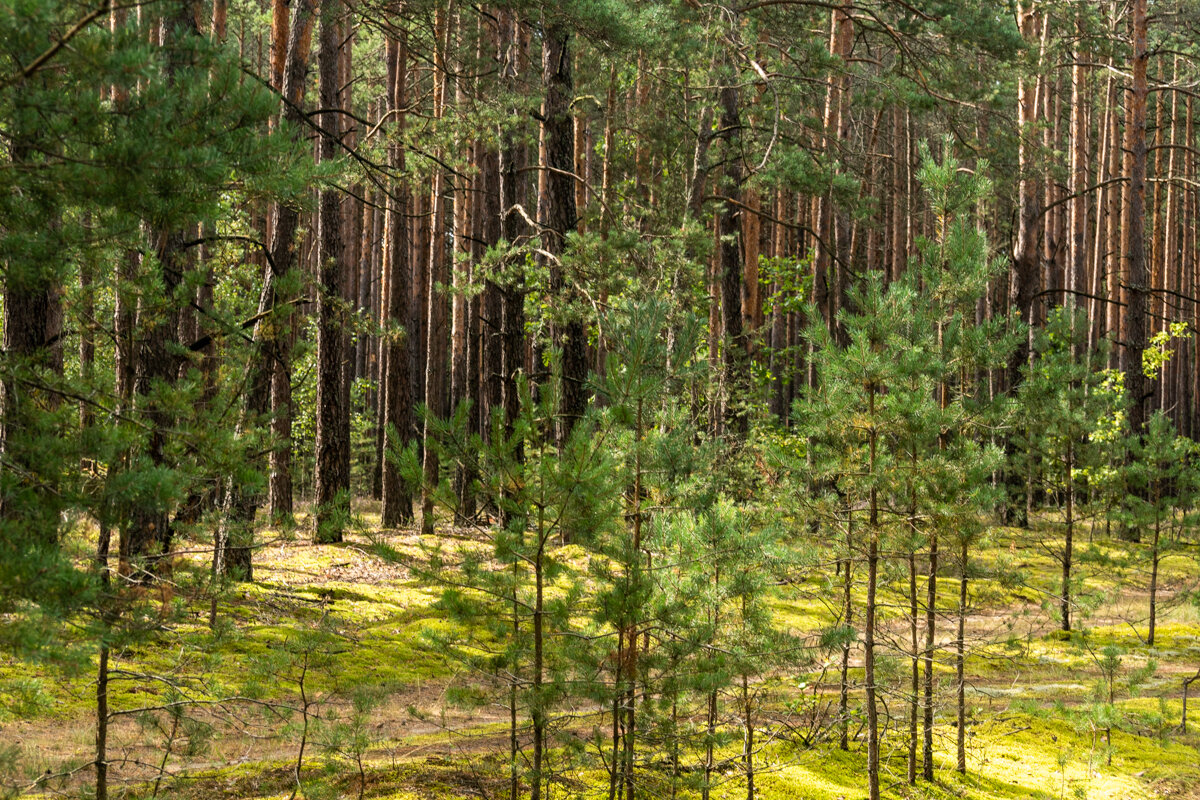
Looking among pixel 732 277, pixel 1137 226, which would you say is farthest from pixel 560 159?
pixel 1137 226

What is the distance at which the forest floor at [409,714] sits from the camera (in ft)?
17.3

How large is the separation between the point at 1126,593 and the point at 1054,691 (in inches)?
320

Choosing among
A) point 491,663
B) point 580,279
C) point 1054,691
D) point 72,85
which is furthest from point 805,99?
point 72,85

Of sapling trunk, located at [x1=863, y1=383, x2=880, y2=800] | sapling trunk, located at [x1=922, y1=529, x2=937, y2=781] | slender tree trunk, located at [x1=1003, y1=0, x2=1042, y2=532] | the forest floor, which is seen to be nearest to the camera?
the forest floor

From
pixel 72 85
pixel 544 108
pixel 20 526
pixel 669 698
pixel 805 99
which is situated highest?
pixel 805 99

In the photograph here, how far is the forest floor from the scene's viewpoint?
17.3ft

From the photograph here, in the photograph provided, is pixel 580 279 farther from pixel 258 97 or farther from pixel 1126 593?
pixel 1126 593

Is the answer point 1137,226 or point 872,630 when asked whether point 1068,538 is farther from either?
point 1137,226

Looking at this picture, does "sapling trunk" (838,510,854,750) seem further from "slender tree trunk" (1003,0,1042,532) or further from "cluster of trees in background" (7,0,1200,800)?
"slender tree trunk" (1003,0,1042,532)

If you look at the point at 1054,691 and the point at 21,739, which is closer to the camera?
the point at 21,739

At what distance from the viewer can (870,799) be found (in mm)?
6820

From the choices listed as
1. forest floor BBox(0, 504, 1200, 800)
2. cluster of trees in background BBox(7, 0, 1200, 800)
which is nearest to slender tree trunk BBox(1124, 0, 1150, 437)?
cluster of trees in background BBox(7, 0, 1200, 800)

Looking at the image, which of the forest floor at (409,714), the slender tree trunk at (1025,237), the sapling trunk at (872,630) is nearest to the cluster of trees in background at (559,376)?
the sapling trunk at (872,630)

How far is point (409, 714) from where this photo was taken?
22.1 feet
